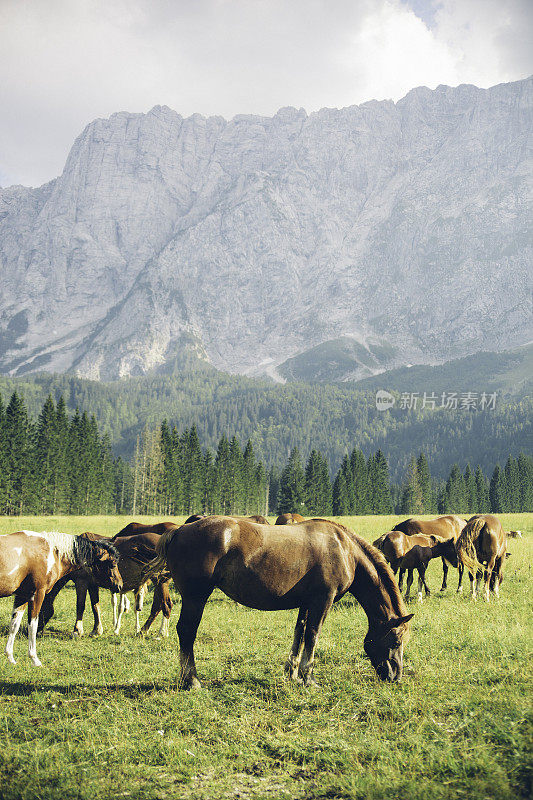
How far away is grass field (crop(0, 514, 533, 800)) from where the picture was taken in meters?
6.28

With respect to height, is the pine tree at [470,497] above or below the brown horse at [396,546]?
below

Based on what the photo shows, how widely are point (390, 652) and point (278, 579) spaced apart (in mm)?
2648

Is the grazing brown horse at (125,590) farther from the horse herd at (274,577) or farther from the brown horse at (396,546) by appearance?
the brown horse at (396,546)

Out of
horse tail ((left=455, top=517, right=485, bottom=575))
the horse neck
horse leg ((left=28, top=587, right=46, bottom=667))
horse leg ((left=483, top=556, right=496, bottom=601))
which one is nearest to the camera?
the horse neck

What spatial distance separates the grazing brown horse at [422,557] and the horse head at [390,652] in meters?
9.36

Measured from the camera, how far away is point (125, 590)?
15023mm

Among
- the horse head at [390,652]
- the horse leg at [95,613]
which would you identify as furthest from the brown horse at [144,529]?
the horse head at [390,652]

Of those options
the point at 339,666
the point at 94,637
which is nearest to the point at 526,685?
the point at 339,666

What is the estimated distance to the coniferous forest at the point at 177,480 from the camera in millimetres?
72188

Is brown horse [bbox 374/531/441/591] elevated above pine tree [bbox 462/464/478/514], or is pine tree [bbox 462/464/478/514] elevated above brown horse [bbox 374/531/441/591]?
brown horse [bbox 374/531/441/591]

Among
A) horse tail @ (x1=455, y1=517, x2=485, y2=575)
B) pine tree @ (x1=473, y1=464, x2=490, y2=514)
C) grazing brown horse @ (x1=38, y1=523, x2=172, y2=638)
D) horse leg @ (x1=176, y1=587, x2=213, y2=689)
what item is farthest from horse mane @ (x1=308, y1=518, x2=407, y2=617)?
pine tree @ (x1=473, y1=464, x2=490, y2=514)

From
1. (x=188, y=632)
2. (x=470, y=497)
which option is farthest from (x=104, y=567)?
(x=470, y=497)

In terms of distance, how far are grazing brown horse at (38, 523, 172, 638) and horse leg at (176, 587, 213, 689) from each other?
4774 millimetres

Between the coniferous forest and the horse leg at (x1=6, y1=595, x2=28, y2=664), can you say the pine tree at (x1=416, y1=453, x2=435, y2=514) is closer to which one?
the coniferous forest
